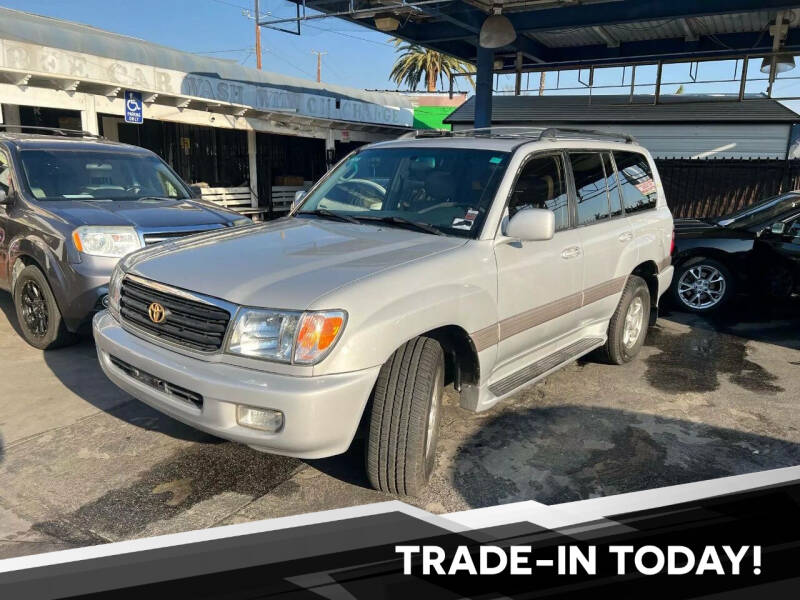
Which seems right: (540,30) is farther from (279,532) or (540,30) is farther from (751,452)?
(279,532)

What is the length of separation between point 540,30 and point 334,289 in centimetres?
1315

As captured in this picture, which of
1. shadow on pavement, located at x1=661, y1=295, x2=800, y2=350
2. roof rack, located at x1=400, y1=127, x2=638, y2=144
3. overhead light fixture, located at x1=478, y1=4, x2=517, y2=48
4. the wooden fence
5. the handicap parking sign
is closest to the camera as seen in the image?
roof rack, located at x1=400, y1=127, x2=638, y2=144

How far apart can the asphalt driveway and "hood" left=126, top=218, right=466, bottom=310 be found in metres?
1.13

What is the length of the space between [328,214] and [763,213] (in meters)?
6.52

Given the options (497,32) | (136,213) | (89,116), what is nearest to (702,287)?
(136,213)

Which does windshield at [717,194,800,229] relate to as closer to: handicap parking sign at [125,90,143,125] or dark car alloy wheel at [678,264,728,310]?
dark car alloy wheel at [678,264,728,310]

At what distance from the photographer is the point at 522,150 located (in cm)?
404

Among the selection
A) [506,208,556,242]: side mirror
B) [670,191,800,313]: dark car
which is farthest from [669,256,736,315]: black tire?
[506,208,556,242]: side mirror

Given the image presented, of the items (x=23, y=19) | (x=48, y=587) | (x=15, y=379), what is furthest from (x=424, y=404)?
(x=23, y=19)

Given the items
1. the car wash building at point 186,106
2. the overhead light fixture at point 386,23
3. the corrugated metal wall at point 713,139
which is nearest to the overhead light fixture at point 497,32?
the overhead light fixture at point 386,23

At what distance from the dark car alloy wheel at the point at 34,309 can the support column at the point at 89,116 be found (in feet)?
22.8

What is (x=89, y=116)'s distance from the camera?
11.5 meters

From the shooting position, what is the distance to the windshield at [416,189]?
381 cm

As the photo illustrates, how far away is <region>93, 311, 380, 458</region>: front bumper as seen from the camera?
273 cm
